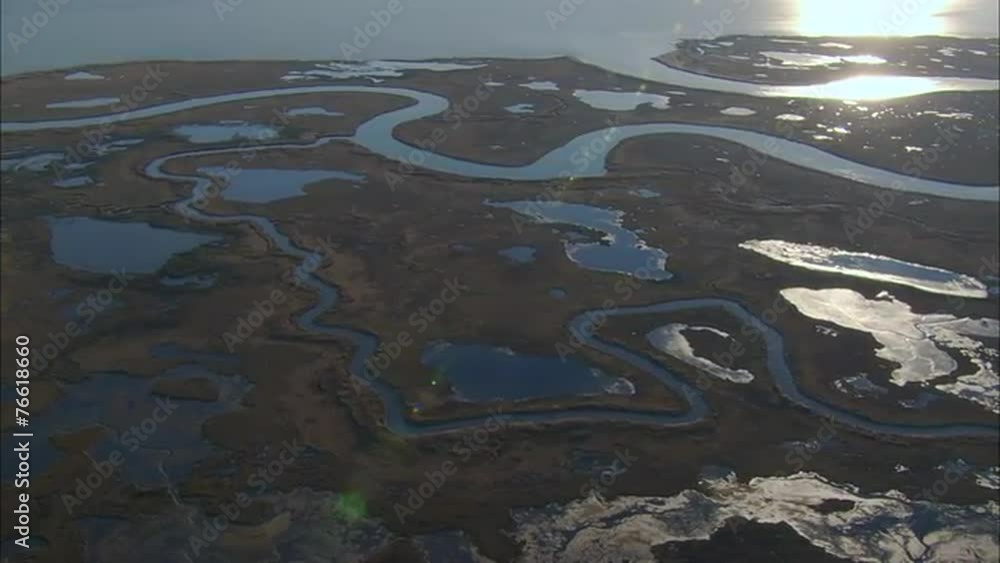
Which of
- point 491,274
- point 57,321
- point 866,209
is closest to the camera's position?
point 57,321

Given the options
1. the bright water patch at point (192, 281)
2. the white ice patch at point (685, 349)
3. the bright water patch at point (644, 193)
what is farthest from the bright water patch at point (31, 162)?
the white ice patch at point (685, 349)

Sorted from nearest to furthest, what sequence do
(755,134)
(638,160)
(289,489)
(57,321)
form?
(289,489)
(57,321)
(638,160)
(755,134)

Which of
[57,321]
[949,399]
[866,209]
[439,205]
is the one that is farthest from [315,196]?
[949,399]

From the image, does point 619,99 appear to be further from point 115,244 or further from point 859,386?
point 859,386

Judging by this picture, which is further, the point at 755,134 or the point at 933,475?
the point at 755,134

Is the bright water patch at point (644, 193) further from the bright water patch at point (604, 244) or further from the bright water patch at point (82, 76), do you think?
the bright water patch at point (82, 76)

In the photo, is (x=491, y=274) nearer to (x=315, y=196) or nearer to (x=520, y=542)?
(x=315, y=196)

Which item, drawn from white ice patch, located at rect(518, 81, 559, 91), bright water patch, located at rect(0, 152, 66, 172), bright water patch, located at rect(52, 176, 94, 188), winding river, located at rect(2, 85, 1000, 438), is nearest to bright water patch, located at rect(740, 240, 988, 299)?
winding river, located at rect(2, 85, 1000, 438)
